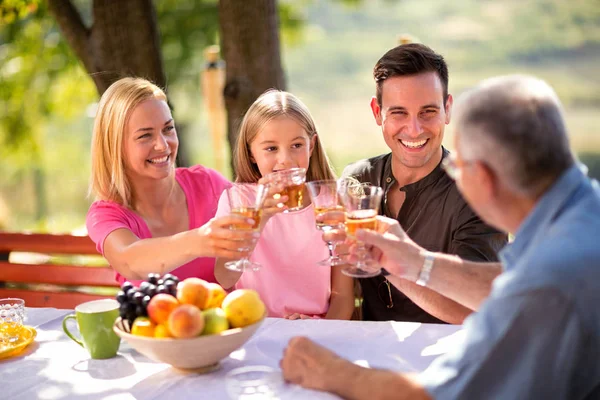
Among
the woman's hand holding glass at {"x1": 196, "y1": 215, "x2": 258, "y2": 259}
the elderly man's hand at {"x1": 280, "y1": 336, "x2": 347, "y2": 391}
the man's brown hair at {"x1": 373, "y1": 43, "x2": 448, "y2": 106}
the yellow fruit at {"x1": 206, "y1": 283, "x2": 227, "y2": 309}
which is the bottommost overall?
the elderly man's hand at {"x1": 280, "y1": 336, "x2": 347, "y2": 391}

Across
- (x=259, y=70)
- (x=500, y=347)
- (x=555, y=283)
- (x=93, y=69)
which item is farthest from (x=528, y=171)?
(x=93, y=69)

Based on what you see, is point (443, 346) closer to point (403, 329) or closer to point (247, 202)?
point (403, 329)

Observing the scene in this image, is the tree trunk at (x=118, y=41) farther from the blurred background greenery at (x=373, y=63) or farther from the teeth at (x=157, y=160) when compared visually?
the blurred background greenery at (x=373, y=63)

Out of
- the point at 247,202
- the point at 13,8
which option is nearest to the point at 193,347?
the point at 247,202

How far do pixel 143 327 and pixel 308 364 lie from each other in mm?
560

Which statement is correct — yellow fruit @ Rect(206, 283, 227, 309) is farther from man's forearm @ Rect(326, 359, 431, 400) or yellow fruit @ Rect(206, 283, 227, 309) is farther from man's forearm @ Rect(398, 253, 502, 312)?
man's forearm @ Rect(398, 253, 502, 312)

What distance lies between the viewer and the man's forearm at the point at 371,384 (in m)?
1.85

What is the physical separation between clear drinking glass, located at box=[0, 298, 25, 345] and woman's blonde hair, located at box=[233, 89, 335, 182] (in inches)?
53.6

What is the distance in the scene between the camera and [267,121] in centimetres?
355

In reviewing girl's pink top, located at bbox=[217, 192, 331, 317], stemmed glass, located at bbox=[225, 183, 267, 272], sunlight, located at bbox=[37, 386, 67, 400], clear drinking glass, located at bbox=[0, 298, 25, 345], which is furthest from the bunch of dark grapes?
girl's pink top, located at bbox=[217, 192, 331, 317]

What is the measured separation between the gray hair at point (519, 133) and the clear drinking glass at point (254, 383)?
1001 millimetres

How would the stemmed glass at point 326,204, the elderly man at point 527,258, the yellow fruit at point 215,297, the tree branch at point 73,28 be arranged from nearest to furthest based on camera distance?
the elderly man at point 527,258, the yellow fruit at point 215,297, the stemmed glass at point 326,204, the tree branch at point 73,28

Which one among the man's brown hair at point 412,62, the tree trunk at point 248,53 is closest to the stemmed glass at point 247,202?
the man's brown hair at point 412,62

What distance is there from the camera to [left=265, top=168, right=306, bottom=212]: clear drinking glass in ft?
10.1
